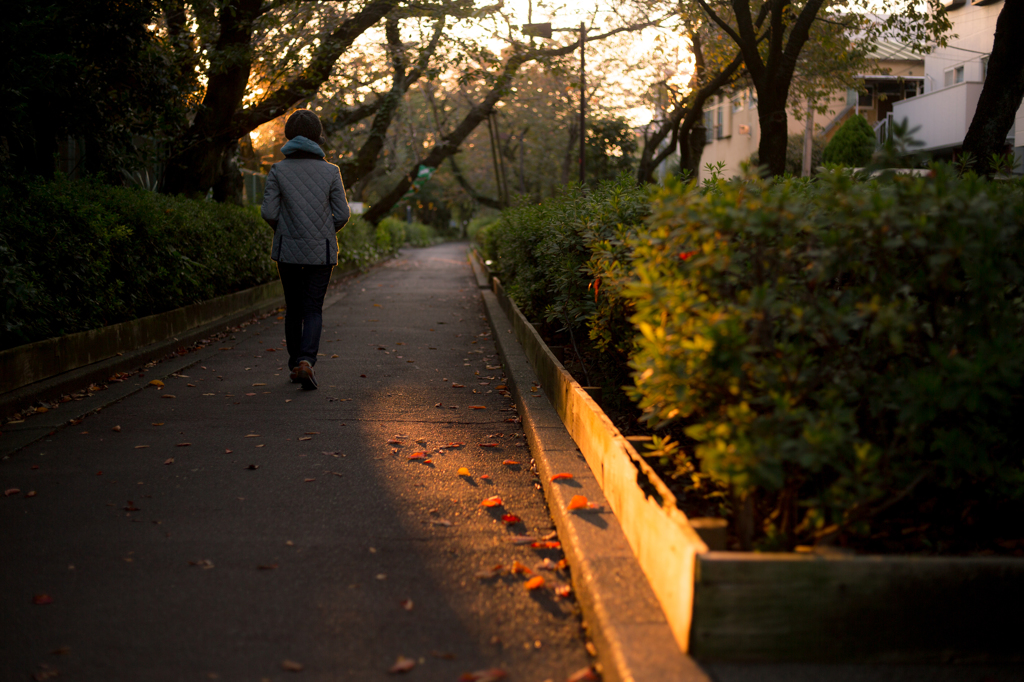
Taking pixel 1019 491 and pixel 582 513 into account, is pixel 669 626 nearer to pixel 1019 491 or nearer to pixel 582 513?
pixel 582 513

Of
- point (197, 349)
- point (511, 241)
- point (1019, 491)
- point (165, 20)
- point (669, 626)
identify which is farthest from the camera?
point (165, 20)

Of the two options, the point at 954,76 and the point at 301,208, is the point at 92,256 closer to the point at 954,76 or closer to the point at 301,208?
the point at 301,208

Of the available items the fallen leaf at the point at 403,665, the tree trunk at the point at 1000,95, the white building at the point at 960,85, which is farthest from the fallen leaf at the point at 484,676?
the white building at the point at 960,85

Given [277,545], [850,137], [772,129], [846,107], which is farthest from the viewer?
[846,107]

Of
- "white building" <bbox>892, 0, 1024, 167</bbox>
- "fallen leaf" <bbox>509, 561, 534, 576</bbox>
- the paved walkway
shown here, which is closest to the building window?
"white building" <bbox>892, 0, 1024, 167</bbox>

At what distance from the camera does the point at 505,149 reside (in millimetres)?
42219

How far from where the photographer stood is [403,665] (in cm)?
269

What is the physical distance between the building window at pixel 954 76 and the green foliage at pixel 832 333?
93.6 feet

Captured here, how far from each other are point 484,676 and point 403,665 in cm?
27

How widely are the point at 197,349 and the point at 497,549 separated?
6.55 m

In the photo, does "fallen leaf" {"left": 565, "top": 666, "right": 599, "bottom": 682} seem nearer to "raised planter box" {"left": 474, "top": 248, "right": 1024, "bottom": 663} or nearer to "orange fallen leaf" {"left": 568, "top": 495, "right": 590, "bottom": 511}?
"raised planter box" {"left": 474, "top": 248, "right": 1024, "bottom": 663}

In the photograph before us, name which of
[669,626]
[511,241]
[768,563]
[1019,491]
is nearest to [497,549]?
[669,626]

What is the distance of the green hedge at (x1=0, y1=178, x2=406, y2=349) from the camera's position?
605cm

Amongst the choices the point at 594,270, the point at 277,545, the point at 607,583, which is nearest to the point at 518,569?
the point at 607,583
